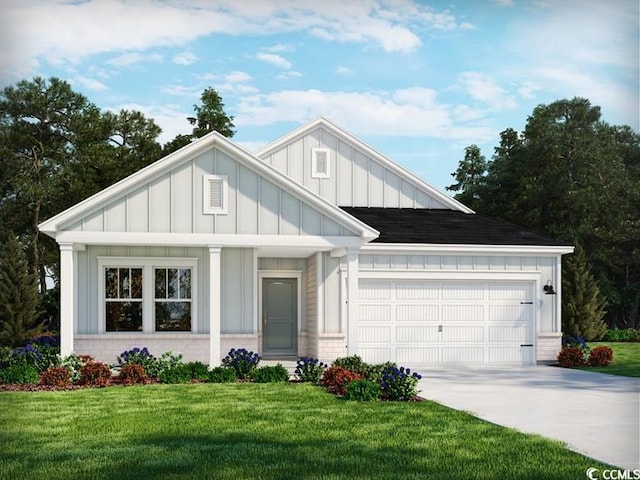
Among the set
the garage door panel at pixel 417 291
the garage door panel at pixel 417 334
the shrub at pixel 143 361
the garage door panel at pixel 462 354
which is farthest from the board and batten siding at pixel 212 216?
the garage door panel at pixel 462 354

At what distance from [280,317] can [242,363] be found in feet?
18.4

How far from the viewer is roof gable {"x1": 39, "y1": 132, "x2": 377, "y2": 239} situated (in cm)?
1738

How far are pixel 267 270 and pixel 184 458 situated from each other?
13.2 m

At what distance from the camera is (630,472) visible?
24.9 feet

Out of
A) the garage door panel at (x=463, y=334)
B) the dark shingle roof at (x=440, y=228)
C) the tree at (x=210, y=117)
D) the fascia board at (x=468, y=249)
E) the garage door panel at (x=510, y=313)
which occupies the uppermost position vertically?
the tree at (x=210, y=117)

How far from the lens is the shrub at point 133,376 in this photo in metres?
15.8

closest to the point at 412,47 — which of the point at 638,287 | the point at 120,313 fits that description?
the point at 120,313

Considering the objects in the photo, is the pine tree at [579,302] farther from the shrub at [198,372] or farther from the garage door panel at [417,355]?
the shrub at [198,372]

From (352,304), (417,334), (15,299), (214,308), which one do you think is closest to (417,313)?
(417,334)

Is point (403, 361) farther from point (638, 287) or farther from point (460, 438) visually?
point (638, 287)

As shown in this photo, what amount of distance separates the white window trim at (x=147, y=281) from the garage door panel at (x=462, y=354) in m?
6.04

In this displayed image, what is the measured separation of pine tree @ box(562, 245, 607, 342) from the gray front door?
10.1m

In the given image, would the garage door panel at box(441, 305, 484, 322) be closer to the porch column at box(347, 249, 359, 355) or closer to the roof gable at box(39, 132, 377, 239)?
the porch column at box(347, 249, 359, 355)

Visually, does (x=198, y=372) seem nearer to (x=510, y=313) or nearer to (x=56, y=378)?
(x=56, y=378)
